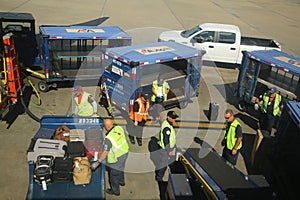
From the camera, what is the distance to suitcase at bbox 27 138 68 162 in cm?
738

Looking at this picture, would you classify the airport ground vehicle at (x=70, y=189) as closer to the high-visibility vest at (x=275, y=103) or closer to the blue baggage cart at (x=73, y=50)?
the high-visibility vest at (x=275, y=103)

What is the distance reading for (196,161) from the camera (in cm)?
796

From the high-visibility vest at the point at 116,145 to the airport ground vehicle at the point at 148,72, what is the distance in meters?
3.09

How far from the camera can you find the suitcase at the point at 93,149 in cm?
782

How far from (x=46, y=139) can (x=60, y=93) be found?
6178mm

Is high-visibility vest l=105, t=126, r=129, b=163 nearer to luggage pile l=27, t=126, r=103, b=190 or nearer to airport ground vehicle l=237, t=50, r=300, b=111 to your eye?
luggage pile l=27, t=126, r=103, b=190

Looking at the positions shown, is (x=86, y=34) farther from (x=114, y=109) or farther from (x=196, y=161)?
(x=196, y=161)

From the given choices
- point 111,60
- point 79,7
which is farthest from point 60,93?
point 79,7

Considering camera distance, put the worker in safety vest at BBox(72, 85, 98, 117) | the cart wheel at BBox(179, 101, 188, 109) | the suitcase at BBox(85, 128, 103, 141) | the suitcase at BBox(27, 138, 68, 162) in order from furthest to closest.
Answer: the cart wheel at BBox(179, 101, 188, 109)
the worker in safety vest at BBox(72, 85, 98, 117)
the suitcase at BBox(85, 128, 103, 141)
the suitcase at BBox(27, 138, 68, 162)

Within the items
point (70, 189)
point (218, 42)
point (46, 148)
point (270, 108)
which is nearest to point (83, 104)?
point (46, 148)

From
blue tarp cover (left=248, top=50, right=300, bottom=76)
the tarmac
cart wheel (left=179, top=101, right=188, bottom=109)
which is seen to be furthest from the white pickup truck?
cart wheel (left=179, top=101, right=188, bottom=109)

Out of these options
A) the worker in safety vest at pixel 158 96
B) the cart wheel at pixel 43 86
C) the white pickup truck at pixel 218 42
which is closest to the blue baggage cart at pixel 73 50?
the cart wheel at pixel 43 86

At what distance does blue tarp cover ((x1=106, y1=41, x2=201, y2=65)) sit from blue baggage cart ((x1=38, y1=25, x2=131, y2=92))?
6.41ft

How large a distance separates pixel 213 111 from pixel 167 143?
4601mm
